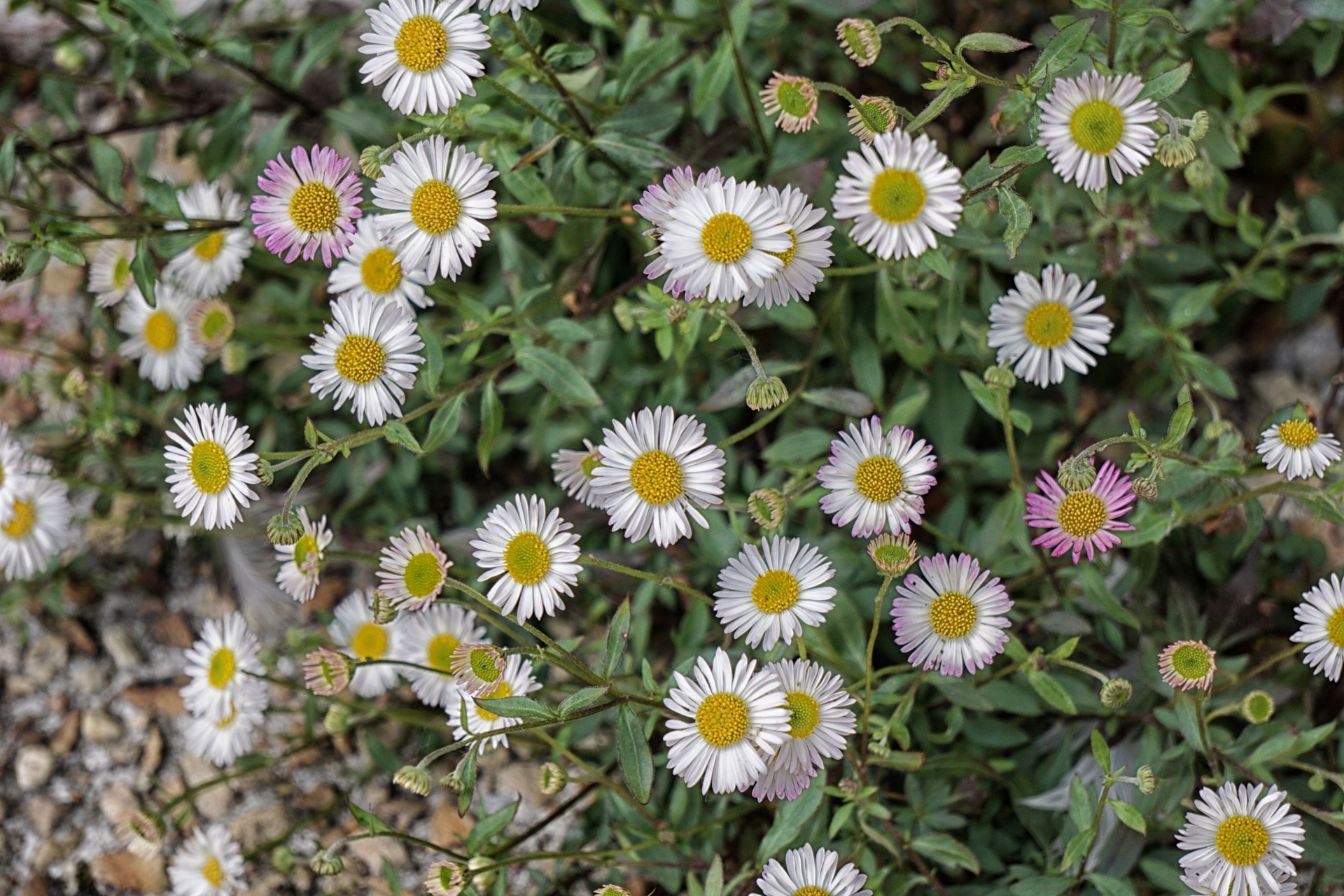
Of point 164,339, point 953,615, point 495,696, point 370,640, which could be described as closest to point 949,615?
point 953,615

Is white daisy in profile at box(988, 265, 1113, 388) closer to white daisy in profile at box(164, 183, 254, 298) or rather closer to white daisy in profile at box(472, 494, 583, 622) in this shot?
white daisy in profile at box(472, 494, 583, 622)

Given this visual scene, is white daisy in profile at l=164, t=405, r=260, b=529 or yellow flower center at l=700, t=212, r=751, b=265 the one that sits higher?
yellow flower center at l=700, t=212, r=751, b=265

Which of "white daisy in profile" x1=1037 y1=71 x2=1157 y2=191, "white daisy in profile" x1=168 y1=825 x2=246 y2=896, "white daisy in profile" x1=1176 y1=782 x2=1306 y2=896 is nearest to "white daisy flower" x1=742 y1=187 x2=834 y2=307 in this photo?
"white daisy in profile" x1=1037 y1=71 x2=1157 y2=191

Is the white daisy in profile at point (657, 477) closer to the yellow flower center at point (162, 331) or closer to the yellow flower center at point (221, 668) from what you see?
the yellow flower center at point (221, 668)

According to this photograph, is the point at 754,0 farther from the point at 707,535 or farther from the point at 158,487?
the point at 158,487

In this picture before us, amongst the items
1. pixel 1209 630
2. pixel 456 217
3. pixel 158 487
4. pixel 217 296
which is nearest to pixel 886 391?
pixel 1209 630

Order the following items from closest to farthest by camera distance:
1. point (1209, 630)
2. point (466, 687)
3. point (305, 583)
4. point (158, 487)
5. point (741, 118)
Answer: point (466, 687), point (305, 583), point (1209, 630), point (741, 118), point (158, 487)
